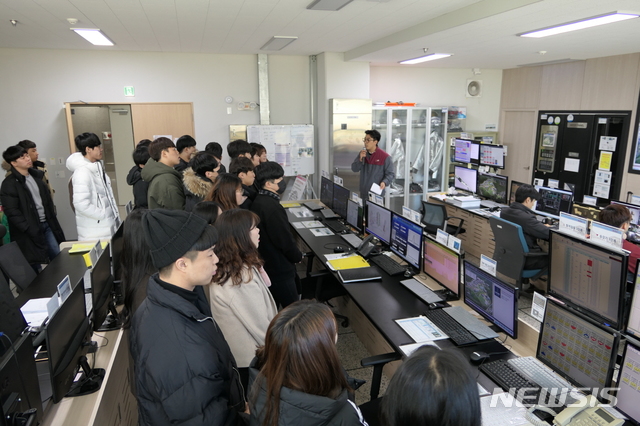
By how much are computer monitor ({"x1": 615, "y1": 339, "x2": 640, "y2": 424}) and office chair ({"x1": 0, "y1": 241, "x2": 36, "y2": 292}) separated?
3433mm

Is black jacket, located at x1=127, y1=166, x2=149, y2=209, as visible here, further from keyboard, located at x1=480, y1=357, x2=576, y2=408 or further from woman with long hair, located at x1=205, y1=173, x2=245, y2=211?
keyboard, located at x1=480, y1=357, x2=576, y2=408

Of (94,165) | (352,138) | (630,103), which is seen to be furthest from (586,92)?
(94,165)

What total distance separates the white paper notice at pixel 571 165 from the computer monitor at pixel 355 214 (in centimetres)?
448

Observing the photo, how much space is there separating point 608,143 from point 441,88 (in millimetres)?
3024

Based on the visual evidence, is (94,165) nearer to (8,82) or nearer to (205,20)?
(205,20)

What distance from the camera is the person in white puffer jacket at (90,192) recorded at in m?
3.82

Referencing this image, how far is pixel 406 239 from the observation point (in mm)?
3439

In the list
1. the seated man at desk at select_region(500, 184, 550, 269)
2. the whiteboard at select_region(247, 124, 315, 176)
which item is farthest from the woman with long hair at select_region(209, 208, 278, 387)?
the whiteboard at select_region(247, 124, 315, 176)

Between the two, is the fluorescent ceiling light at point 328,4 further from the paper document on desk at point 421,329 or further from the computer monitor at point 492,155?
the computer monitor at point 492,155

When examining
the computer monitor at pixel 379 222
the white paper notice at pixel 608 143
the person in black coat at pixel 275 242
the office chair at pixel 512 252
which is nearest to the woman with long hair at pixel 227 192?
the person in black coat at pixel 275 242

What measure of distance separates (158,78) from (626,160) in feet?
23.3

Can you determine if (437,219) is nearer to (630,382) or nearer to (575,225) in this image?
(575,225)

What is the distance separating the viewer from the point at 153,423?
59.8 inches

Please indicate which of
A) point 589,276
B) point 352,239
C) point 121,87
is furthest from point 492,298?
point 121,87
